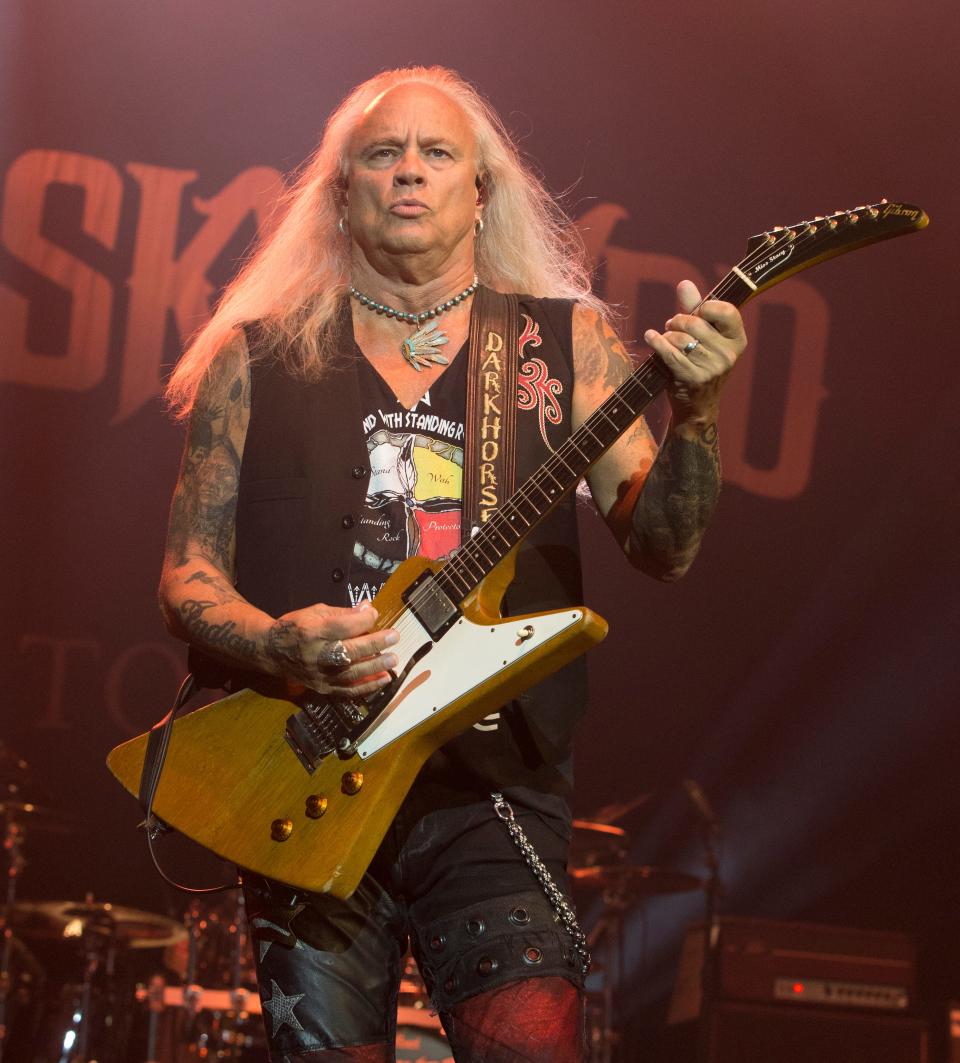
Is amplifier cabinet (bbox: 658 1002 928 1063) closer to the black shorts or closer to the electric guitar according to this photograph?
the black shorts

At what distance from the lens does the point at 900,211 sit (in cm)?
256

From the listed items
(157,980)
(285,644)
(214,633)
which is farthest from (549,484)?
(157,980)

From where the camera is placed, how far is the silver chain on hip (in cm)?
238

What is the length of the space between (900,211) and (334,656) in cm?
134

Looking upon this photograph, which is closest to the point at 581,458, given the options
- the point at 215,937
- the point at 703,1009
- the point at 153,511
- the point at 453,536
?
the point at 453,536

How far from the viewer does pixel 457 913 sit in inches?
93.4

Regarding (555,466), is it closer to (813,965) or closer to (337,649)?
(337,649)

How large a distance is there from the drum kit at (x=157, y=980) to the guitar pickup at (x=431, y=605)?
3.79 metres

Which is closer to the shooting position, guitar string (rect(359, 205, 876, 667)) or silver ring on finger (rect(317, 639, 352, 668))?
silver ring on finger (rect(317, 639, 352, 668))

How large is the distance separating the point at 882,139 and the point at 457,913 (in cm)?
513

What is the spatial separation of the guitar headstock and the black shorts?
3.52 ft

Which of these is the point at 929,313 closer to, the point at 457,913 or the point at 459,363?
the point at 459,363

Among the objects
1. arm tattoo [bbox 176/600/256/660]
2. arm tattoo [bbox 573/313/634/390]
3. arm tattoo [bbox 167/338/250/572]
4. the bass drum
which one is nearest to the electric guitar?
arm tattoo [bbox 176/600/256/660]

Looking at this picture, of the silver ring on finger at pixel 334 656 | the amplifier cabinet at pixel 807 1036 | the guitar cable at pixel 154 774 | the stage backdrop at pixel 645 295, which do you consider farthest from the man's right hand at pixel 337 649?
the stage backdrop at pixel 645 295
